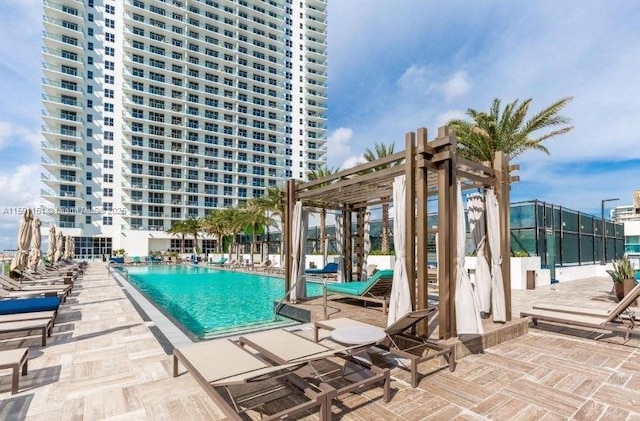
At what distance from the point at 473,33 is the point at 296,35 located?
6038 cm

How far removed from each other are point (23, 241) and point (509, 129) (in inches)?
667

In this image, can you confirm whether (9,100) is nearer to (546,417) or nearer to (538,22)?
(538,22)

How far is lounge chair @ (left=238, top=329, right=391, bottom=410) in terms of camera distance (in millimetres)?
3234

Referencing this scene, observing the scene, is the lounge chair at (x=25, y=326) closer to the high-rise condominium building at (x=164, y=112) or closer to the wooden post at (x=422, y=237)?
→ the wooden post at (x=422, y=237)

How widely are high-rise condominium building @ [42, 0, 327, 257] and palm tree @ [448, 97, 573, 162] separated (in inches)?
1715

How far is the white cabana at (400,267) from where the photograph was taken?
16.1 ft

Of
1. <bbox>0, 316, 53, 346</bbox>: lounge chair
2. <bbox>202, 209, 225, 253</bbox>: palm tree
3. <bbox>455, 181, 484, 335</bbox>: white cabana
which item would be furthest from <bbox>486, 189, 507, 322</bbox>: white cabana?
<bbox>202, 209, 225, 253</bbox>: palm tree

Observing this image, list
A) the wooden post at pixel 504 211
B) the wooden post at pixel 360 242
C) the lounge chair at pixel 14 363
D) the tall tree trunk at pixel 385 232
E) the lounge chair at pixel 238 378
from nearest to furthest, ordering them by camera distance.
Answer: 1. the lounge chair at pixel 238 378
2. the lounge chair at pixel 14 363
3. the wooden post at pixel 504 211
4. the wooden post at pixel 360 242
5. the tall tree trunk at pixel 385 232

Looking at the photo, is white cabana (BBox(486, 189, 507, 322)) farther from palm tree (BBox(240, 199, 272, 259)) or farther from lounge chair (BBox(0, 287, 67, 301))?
palm tree (BBox(240, 199, 272, 259))

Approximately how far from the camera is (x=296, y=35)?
6606cm

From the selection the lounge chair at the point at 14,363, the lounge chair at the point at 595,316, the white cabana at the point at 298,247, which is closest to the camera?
the lounge chair at the point at 14,363

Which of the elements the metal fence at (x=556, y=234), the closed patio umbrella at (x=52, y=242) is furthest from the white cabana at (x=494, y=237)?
the closed patio umbrella at (x=52, y=242)

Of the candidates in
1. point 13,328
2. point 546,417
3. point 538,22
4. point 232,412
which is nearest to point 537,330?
point 546,417

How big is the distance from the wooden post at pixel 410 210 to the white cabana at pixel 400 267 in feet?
0.20
